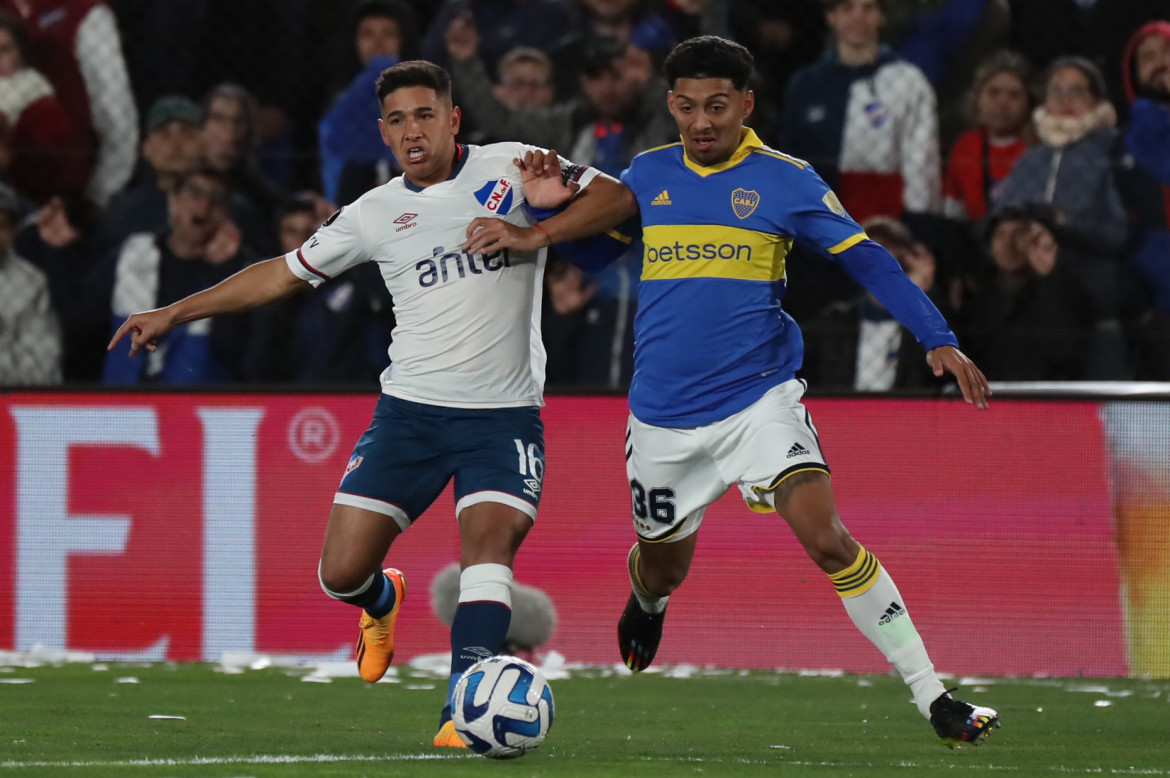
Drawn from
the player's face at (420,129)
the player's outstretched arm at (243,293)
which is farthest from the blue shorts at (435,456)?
the player's face at (420,129)

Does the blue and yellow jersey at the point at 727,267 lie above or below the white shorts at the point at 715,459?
above

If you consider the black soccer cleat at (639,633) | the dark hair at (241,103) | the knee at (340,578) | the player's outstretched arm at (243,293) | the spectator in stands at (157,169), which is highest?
the dark hair at (241,103)

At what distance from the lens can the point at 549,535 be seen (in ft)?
25.4

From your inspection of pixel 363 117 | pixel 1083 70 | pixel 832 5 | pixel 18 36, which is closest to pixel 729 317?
pixel 832 5

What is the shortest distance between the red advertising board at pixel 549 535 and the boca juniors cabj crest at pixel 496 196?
97.4 inches

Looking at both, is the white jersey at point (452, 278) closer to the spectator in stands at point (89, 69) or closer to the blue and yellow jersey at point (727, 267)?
the blue and yellow jersey at point (727, 267)

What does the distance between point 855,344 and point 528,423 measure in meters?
3.02

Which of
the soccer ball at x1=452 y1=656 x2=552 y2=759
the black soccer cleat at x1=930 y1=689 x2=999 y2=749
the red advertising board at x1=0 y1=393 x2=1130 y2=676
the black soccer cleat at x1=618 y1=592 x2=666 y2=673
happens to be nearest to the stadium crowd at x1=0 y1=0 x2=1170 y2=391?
the red advertising board at x1=0 y1=393 x2=1130 y2=676

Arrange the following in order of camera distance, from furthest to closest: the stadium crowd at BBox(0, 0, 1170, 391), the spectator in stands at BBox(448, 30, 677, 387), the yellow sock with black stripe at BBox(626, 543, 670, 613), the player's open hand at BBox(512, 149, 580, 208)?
the spectator in stands at BBox(448, 30, 677, 387), the stadium crowd at BBox(0, 0, 1170, 391), the yellow sock with black stripe at BBox(626, 543, 670, 613), the player's open hand at BBox(512, 149, 580, 208)

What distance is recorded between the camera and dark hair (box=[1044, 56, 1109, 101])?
8125 mm

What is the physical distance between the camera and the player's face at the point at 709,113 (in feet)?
16.9

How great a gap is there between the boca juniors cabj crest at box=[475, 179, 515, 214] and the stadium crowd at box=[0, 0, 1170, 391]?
2684mm

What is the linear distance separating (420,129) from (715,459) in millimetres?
1400

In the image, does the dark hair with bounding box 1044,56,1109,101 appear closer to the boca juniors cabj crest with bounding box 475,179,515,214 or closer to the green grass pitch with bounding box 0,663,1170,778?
the green grass pitch with bounding box 0,663,1170,778
